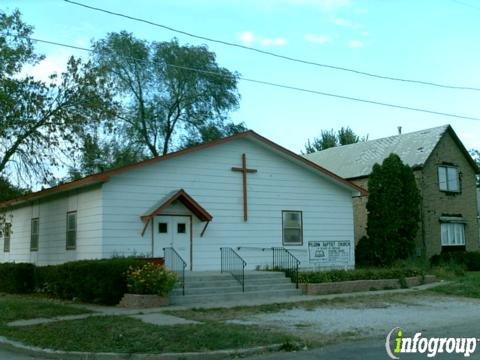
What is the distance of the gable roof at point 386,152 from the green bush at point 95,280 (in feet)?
64.2

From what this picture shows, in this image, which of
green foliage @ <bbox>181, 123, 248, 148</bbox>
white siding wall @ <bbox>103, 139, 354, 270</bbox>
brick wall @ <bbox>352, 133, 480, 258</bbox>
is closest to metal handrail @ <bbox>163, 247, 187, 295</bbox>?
white siding wall @ <bbox>103, 139, 354, 270</bbox>

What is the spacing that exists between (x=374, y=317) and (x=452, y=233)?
69.3ft

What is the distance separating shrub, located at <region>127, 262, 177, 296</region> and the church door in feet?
12.7

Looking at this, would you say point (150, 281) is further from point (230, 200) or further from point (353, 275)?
point (353, 275)

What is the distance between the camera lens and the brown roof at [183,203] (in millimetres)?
19644

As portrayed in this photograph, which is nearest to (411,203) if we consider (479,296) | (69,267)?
(479,296)

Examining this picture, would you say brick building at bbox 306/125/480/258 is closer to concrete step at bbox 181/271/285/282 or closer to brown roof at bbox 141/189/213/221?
concrete step at bbox 181/271/285/282

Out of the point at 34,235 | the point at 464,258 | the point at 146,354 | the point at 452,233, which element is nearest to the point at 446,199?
the point at 452,233

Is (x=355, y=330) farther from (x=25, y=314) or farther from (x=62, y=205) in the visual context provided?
(x=62, y=205)

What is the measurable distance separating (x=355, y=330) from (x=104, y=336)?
495 cm

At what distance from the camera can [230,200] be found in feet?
72.4

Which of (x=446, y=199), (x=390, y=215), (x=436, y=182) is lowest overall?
(x=390, y=215)

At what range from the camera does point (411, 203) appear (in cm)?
2767

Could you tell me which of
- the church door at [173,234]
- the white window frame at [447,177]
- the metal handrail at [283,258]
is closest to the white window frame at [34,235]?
the church door at [173,234]
